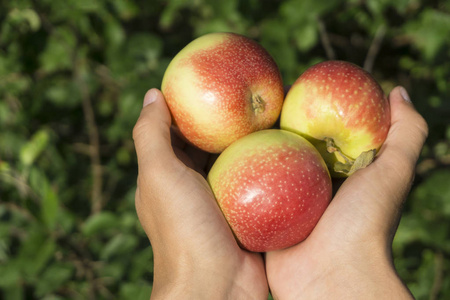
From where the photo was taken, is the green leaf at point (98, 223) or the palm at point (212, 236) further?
the green leaf at point (98, 223)

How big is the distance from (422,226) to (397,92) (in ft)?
2.79

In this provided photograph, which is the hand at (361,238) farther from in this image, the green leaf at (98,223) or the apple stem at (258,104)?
the green leaf at (98,223)

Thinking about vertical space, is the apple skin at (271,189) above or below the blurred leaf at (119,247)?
above

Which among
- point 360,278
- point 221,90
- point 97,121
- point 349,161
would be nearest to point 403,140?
point 349,161

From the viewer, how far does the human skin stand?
1499 millimetres

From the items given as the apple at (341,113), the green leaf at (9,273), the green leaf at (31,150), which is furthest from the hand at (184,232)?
the green leaf at (31,150)

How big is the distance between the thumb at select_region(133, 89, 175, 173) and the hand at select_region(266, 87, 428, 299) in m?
0.62

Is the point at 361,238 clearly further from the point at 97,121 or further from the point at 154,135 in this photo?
the point at 97,121

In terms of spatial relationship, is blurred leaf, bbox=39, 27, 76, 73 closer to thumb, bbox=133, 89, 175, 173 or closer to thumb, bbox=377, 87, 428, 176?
thumb, bbox=133, 89, 175, 173

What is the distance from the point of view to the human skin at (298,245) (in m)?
1.50

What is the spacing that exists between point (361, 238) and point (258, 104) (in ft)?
2.00

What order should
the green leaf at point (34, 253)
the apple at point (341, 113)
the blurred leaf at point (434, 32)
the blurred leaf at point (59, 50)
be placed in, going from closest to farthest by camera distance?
the apple at point (341, 113) → the green leaf at point (34, 253) → the blurred leaf at point (59, 50) → the blurred leaf at point (434, 32)

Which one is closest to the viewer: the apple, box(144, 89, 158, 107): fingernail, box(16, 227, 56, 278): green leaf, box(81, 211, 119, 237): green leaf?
the apple

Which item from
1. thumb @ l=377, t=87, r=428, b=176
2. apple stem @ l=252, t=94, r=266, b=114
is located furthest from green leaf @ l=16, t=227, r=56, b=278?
thumb @ l=377, t=87, r=428, b=176
